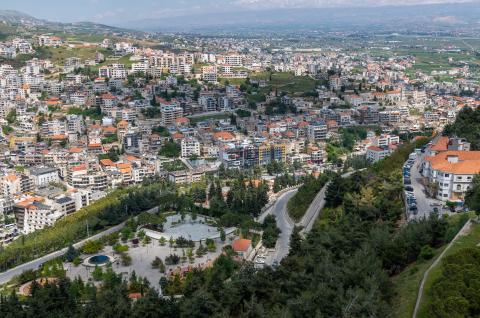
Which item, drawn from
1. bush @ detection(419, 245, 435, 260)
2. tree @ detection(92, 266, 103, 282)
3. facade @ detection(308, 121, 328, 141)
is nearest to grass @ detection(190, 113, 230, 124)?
facade @ detection(308, 121, 328, 141)

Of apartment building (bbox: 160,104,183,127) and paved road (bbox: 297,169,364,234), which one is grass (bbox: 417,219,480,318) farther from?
apartment building (bbox: 160,104,183,127)

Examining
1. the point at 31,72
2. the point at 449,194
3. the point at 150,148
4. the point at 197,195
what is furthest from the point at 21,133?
the point at 449,194

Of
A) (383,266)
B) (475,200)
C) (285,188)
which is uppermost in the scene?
(475,200)

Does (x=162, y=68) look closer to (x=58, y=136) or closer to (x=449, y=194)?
(x=58, y=136)

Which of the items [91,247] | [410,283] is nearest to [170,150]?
[91,247]

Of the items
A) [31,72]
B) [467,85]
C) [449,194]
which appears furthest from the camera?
[467,85]

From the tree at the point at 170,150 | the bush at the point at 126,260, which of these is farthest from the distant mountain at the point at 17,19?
the bush at the point at 126,260
